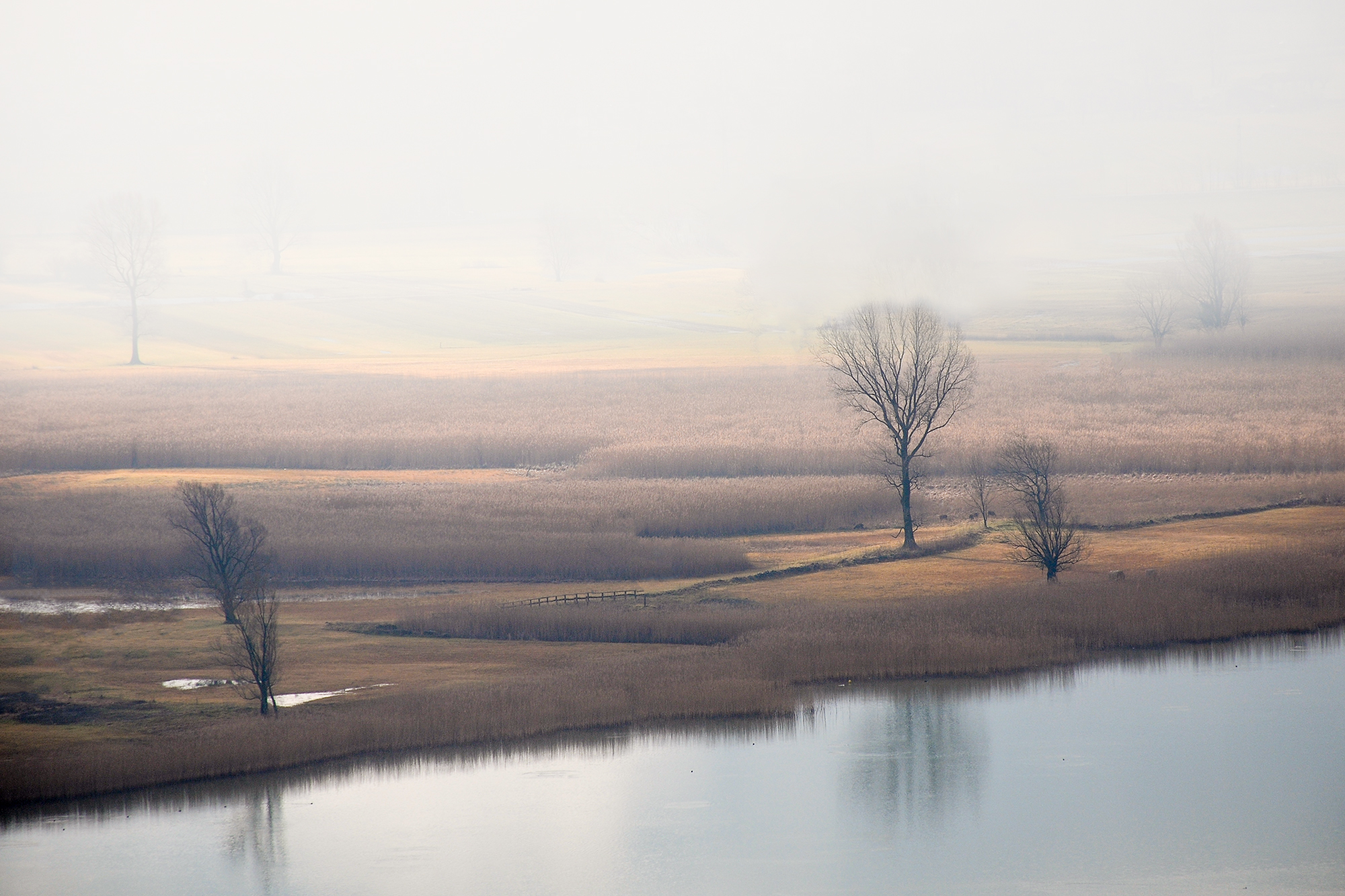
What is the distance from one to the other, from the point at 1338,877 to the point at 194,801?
2232 centimetres

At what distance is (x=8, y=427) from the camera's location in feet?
259

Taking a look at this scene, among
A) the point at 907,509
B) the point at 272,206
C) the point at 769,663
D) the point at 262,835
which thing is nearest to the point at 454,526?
the point at 907,509

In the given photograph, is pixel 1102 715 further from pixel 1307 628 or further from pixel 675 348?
pixel 675 348

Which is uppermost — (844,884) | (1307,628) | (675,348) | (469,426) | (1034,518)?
(675,348)

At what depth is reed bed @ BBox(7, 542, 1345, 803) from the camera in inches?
1112

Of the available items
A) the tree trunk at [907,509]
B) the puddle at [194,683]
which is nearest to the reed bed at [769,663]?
the puddle at [194,683]

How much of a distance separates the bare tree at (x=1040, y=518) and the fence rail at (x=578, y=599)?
41.5 ft

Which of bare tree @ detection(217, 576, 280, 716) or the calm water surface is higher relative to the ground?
bare tree @ detection(217, 576, 280, 716)

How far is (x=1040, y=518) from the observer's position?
4491cm

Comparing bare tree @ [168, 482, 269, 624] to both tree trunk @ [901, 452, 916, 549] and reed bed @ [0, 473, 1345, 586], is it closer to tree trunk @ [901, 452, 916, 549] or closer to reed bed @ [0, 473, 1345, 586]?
reed bed @ [0, 473, 1345, 586]

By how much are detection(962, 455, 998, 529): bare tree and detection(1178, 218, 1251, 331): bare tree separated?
5589cm

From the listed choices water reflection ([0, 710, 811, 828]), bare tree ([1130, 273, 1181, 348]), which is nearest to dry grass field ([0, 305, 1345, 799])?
water reflection ([0, 710, 811, 828])

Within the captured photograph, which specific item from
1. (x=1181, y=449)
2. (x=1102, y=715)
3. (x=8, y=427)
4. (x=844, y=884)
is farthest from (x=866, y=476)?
(x=8, y=427)

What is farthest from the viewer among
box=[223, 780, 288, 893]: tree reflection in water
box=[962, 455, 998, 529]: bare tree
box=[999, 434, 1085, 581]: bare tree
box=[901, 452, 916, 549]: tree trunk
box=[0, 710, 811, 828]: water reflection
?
box=[962, 455, 998, 529]: bare tree
